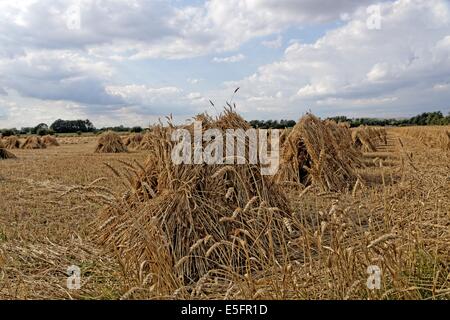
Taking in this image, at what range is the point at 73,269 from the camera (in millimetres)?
3734

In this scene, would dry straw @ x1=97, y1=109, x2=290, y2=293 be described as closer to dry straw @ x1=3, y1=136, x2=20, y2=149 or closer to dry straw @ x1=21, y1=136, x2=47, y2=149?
dry straw @ x1=21, y1=136, x2=47, y2=149

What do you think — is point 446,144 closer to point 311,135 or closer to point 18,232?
point 311,135

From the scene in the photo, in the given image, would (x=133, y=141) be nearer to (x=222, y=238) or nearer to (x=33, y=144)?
(x=33, y=144)

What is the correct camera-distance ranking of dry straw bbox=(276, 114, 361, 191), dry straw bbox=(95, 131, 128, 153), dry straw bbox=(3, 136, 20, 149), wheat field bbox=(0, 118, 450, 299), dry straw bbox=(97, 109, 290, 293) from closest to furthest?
wheat field bbox=(0, 118, 450, 299), dry straw bbox=(97, 109, 290, 293), dry straw bbox=(276, 114, 361, 191), dry straw bbox=(95, 131, 128, 153), dry straw bbox=(3, 136, 20, 149)

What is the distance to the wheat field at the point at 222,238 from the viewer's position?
8.18ft

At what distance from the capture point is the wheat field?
249cm

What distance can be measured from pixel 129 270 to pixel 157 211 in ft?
3.40

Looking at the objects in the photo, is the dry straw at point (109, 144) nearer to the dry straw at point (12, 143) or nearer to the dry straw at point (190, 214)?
the dry straw at point (12, 143)

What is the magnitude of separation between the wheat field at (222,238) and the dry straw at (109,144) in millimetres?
15432

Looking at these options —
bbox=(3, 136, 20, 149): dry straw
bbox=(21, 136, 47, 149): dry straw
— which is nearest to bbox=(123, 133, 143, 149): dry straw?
bbox=(21, 136, 47, 149): dry straw

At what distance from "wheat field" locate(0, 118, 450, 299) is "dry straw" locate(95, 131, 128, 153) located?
50.6 ft

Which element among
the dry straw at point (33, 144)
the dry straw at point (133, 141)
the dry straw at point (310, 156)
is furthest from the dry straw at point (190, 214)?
the dry straw at point (33, 144)

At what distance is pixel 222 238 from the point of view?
4.04 metres
